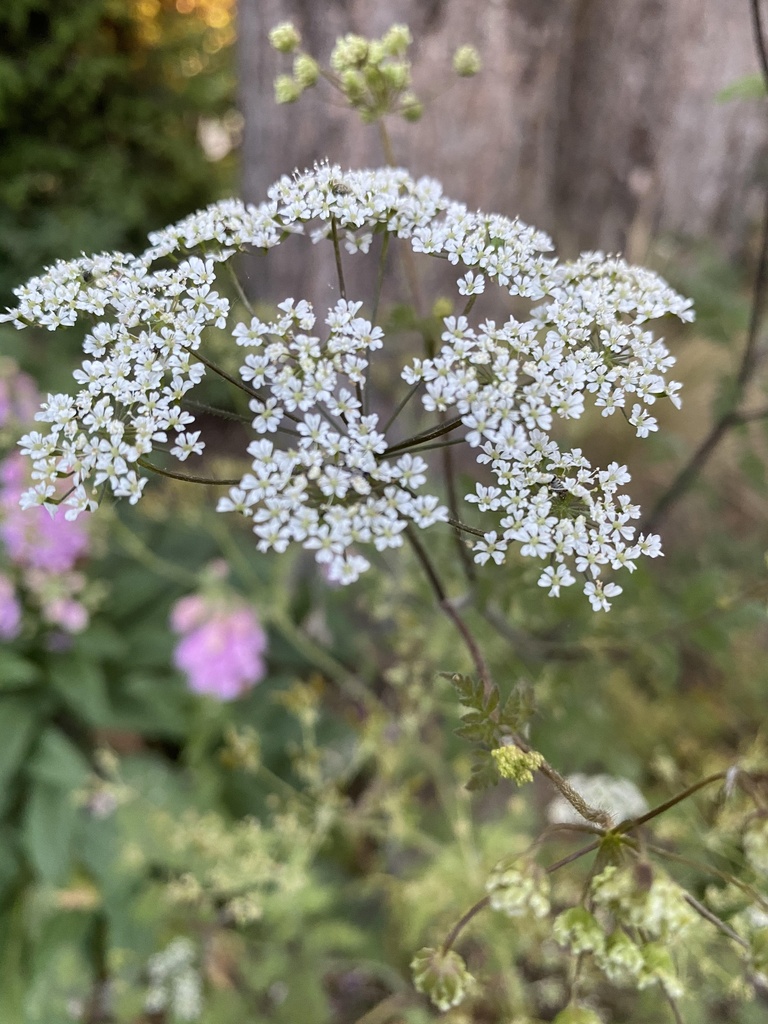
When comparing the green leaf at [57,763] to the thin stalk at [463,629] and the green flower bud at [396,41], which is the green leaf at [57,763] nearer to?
the thin stalk at [463,629]

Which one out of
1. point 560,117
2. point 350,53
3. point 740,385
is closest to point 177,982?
point 740,385

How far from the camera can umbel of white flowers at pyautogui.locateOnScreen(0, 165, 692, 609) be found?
2.21 ft

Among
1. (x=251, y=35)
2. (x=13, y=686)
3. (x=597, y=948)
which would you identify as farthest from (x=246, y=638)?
(x=251, y=35)

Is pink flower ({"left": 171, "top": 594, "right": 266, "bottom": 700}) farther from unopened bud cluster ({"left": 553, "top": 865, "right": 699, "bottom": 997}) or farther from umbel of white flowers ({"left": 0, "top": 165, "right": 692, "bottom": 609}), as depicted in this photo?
unopened bud cluster ({"left": 553, "top": 865, "right": 699, "bottom": 997})

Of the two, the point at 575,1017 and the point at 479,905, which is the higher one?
the point at 479,905

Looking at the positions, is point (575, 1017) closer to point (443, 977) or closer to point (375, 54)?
point (443, 977)

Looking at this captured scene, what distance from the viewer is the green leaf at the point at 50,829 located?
1693mm

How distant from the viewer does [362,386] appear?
72 centimetres

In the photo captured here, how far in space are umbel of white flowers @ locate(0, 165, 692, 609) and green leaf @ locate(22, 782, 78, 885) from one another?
135 centimetres

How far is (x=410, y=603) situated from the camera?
1.67 m

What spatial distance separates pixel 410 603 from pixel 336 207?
1074 mm

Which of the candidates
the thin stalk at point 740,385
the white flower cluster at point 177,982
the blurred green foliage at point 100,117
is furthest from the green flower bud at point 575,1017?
the blurred green foliage at point 100,117

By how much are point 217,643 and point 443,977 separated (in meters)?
1.19

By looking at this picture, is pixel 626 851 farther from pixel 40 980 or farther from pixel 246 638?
pixel 40 980
